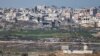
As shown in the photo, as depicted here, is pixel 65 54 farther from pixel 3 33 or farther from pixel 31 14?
pixel 31 14

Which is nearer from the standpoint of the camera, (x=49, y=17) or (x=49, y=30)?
(x=49, y=30)

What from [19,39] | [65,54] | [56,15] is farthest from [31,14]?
[65,54]

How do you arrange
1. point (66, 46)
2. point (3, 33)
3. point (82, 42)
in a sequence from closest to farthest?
point (66, 46) < point (82, 42) < point (3, 33)

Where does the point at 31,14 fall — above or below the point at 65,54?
above

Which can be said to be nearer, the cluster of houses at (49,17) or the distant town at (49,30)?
the distant town at (49,30)

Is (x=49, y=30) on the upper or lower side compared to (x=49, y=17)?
lower

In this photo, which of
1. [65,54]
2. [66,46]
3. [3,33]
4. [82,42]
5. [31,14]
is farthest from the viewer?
[31,14]

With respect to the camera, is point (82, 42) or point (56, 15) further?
point (56, 15)

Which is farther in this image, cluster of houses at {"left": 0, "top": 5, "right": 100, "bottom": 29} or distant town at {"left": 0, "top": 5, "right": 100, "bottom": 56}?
cluster of houses at {"left": 0, "top": 5, "right": 100, "bottom": 29}
